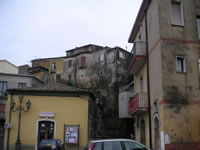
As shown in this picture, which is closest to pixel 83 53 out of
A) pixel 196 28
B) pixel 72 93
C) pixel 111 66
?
pixel 111 66

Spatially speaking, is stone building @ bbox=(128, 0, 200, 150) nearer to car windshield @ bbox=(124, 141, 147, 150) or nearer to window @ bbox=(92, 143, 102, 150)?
car windshield @ bbox=(124, 141, 147, 150)

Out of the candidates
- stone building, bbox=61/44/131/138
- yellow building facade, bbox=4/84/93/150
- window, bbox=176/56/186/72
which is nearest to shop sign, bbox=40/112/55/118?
yellow building facade, bbox=4/84/93/150

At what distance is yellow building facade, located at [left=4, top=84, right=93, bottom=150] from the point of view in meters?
19.4

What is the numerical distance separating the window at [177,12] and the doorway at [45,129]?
12.1 m

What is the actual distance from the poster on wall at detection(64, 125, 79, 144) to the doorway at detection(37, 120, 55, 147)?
46.7 inches

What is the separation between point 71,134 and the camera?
19406 mm

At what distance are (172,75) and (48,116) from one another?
35.5 ft

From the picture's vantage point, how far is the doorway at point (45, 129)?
19641mm

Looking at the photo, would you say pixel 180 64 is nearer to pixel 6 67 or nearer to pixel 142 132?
pixel 142 132

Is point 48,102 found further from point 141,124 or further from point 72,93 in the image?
point 141,124

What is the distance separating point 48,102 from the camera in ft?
65.9

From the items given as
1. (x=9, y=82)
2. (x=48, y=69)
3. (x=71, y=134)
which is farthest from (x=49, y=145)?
(x=48, y=69)

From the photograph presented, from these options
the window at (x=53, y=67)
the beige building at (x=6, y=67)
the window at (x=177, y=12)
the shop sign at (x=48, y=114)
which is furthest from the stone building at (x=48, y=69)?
the window at (x=177, y=12)

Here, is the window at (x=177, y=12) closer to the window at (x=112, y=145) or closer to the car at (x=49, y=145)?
the window at (x=112, y=145)
